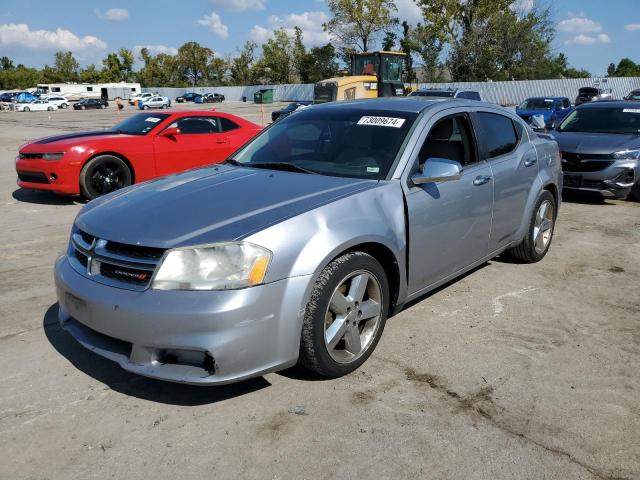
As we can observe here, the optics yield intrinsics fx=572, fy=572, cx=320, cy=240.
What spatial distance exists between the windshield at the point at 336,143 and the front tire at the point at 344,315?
72cm

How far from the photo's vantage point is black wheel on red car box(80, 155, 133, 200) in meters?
8.38

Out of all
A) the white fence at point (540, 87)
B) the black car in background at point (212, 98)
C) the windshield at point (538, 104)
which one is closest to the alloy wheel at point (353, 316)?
the windshield at point (538, 104)

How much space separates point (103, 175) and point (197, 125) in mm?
1782

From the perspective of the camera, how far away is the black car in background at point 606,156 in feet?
27.5

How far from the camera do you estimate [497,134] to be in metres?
4.86

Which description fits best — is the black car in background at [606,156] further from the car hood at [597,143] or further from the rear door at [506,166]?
the rear door at [506,166]

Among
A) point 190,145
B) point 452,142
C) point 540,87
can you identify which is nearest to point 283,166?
point 452,142

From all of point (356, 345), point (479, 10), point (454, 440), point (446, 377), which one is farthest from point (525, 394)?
point (479, 10)

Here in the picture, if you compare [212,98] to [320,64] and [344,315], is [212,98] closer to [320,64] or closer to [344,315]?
[320,64]

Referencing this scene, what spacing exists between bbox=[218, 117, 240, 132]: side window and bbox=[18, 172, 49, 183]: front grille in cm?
293

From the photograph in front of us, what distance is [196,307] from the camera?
2.70 m

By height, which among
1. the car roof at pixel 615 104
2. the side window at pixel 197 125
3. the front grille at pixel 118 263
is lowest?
the front grille at pixel 118 263

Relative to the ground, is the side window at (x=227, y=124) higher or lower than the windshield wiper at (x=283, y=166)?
higher

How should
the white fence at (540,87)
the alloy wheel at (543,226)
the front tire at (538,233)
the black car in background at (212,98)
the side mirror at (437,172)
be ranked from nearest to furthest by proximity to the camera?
the side mirror at (437,172)
the front tire at (538,233)
the alloy wheel at (543,226)
the white fence at (540,87)
the black car in background at (212,98)
